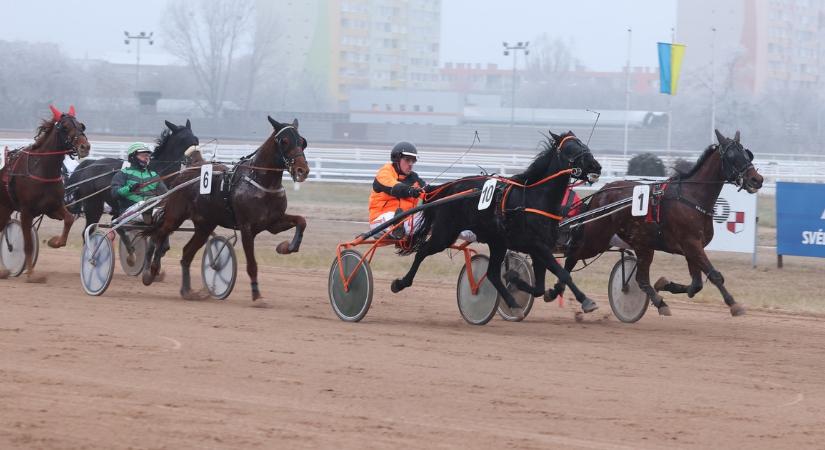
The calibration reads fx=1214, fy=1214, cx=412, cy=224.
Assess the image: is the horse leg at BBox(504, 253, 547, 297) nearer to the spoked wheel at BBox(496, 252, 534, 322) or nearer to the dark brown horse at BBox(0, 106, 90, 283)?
the spoked wheel at BBox(496, 252, 534, 322)

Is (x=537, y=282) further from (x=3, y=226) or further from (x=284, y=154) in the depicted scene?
(x=3, y=226)

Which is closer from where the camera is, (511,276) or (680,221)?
(511,276)

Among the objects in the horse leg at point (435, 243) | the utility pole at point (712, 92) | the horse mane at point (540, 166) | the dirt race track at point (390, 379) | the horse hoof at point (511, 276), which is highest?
the utility pole at point (712, 92)

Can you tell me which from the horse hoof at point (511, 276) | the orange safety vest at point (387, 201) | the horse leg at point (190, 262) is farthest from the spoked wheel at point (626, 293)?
the horse leg at point (190, 262)

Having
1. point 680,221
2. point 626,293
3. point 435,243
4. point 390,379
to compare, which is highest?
point 680,221

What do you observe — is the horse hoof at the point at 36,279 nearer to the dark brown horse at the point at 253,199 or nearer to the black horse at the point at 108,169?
the black horse at the point at 108,169

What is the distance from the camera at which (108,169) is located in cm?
1474

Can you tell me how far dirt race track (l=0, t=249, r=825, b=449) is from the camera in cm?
608

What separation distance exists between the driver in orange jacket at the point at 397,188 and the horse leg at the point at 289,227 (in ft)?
2.27

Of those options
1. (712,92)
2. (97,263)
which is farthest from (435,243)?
(712,92)

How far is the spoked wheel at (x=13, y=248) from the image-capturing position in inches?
539

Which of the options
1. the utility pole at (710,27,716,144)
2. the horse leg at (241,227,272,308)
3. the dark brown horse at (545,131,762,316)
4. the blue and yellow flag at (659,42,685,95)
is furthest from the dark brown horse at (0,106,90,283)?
the utility pole at (710,27,716,144)

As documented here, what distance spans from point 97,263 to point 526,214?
474cm

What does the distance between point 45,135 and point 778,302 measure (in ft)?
27.0
